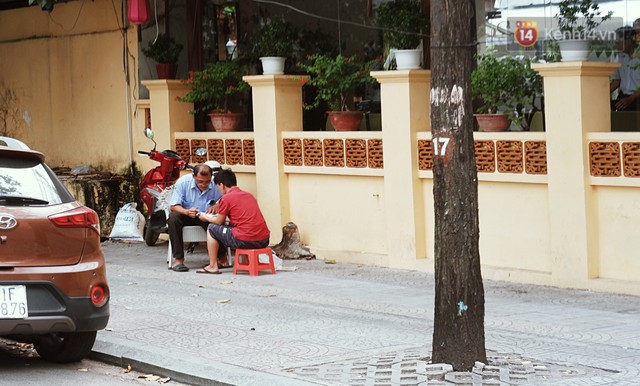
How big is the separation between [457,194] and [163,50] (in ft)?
31.0

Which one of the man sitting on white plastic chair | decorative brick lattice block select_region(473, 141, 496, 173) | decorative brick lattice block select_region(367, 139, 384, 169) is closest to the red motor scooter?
the man sitting on white plastic chair

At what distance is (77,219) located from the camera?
8297 millimetres

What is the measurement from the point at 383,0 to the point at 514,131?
2698 mm

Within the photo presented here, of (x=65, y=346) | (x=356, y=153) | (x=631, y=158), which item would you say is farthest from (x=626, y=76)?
(x=65, y=346)

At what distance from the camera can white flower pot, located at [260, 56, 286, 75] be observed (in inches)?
581

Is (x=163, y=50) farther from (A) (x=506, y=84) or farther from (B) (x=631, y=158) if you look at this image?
(B) (x=631, y=158)

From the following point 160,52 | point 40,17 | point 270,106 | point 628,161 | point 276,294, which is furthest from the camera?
point 40,17

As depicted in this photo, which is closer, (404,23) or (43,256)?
(43,256)

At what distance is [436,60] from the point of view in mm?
7938

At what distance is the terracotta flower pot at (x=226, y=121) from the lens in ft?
52.1

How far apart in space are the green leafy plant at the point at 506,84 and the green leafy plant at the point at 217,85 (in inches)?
155

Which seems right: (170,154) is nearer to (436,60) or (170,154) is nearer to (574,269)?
(574,269)

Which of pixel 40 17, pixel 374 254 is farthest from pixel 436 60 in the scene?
pixel 40 17

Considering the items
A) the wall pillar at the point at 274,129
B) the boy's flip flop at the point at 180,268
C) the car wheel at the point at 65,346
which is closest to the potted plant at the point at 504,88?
the wall pillar at the point at 274,129
